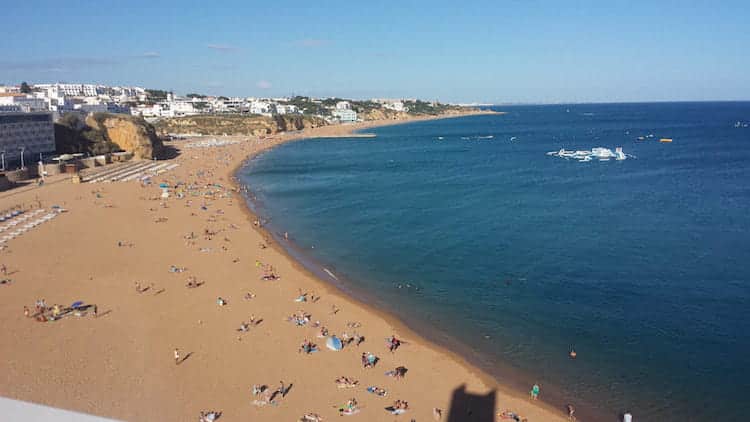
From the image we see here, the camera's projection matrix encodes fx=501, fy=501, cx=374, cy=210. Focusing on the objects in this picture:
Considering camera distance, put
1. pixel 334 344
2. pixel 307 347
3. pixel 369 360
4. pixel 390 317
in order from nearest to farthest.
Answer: pixel 369 360 < pixel 307 347 < pixel 334 344 < pixel 390 317

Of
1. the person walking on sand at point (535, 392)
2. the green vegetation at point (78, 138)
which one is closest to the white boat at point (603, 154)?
the person walking on sand at point (535, 392)

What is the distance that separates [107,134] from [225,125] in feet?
164

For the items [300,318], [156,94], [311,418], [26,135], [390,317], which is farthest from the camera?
[156,94]

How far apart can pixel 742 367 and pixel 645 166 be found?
48.1 meters

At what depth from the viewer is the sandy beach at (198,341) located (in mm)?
13414

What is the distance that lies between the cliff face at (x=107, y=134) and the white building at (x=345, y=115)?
338 ft

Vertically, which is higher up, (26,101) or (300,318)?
(26,101)

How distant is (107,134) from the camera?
2484 inches

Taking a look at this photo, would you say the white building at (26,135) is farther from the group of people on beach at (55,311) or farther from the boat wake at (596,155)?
the boat wake at (596,155)

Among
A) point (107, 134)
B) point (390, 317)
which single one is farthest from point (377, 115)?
point (390, 317)

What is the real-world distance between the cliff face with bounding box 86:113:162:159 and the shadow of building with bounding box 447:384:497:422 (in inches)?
2317

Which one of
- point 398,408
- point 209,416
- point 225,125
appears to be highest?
point 225,125

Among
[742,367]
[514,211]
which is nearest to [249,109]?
[514,211]

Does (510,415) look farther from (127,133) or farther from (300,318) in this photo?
(127,133)
